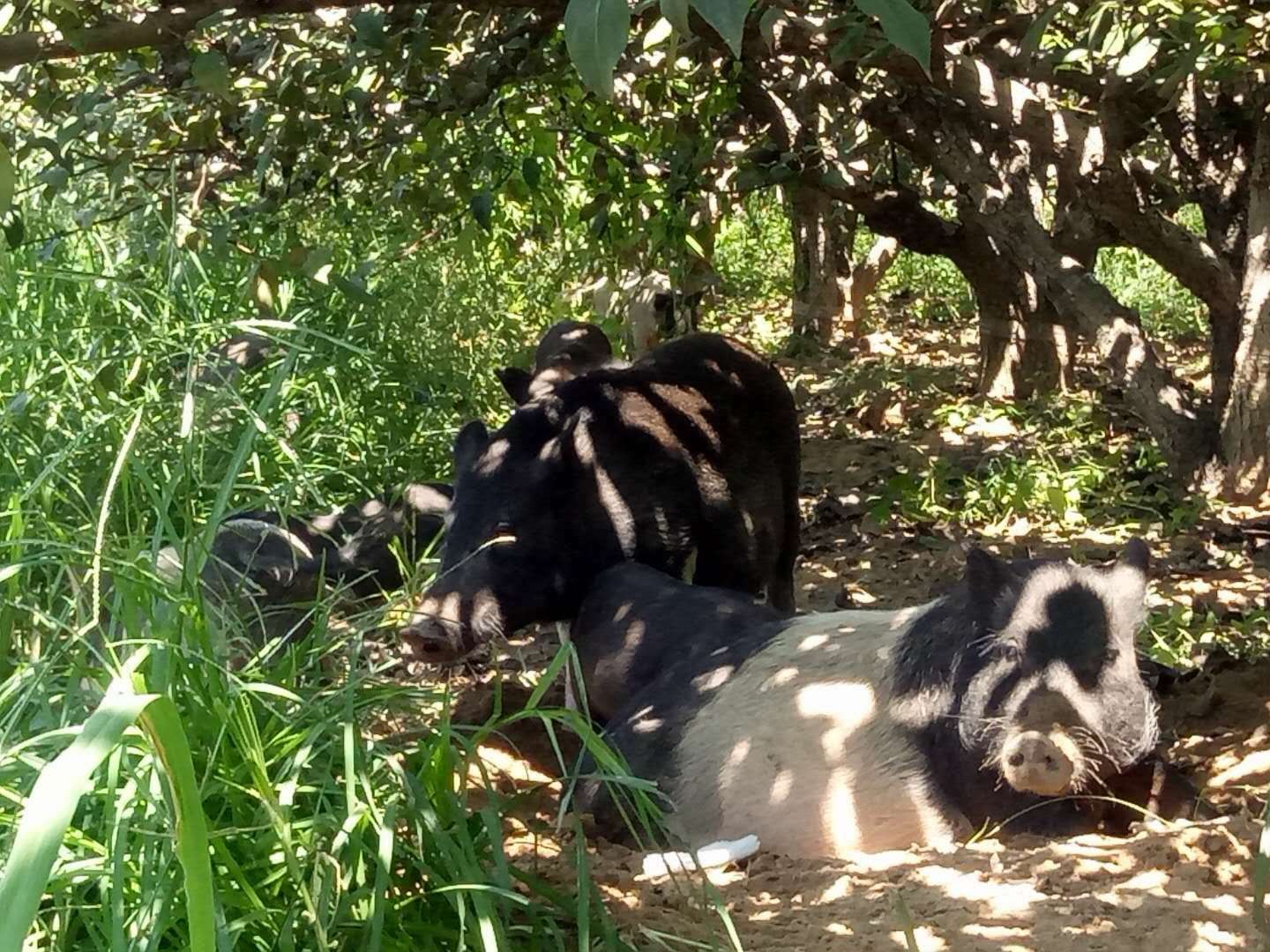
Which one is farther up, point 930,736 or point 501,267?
point 501,267

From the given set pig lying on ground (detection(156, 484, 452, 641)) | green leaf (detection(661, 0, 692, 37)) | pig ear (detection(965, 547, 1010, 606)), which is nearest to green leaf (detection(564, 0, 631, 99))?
green leaf (detection(661, 0, 692, 37))

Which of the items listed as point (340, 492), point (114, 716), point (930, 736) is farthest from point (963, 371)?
point (114, 716)

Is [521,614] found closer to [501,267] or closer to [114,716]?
[114,716]

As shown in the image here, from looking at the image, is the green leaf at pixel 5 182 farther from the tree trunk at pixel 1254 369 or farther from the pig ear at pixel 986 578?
the tree trunk at pixel 1254 369

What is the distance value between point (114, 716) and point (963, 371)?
877cm

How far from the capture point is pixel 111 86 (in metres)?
6.00

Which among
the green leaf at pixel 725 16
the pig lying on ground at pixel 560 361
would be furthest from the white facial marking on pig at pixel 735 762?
the green leaf at pixel 725 16

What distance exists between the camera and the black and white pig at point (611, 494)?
483 cm

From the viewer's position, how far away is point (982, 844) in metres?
3.33

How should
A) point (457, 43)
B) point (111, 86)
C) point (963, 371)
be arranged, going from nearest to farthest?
point (457, 43) → point (111, 86) → point (963, 371)

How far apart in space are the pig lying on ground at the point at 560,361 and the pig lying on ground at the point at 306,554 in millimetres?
530

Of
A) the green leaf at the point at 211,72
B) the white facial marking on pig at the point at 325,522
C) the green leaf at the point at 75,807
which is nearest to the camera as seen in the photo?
the green leaf at the point at 75,807

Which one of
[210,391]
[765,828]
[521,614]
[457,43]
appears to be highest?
[457,43]

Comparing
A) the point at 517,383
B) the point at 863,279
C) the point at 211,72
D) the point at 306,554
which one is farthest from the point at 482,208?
the point at 863,279
